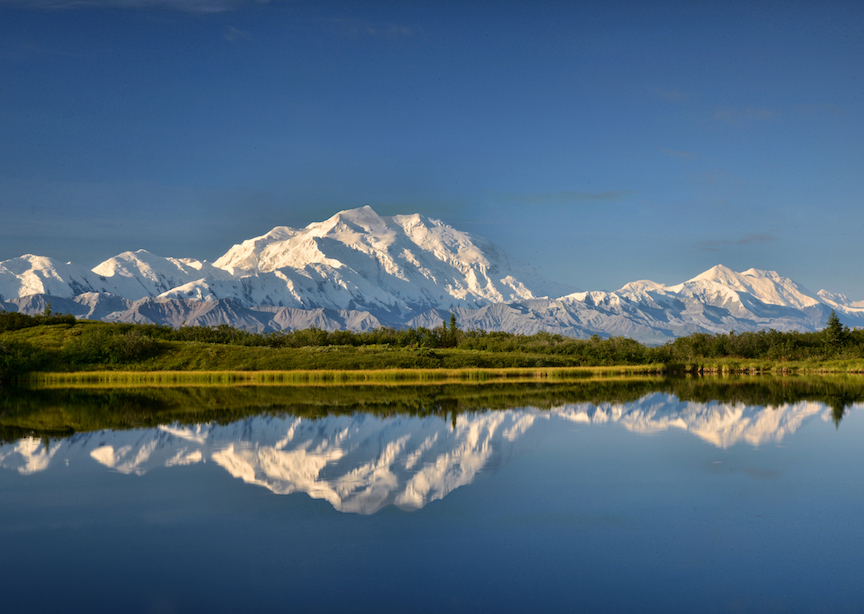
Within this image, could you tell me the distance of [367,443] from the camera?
92.7 feet

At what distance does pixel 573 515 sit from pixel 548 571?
12.9ft

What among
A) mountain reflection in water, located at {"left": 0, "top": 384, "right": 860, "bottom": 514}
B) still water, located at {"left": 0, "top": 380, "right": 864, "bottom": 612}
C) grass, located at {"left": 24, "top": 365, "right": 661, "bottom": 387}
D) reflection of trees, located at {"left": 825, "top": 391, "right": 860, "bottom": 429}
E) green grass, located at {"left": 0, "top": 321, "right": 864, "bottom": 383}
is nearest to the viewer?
still water, located at {"left": 0, "top": 380, "right": 864, "bottom": 612}

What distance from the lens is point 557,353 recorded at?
9888 centimetres

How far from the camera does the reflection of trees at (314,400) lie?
37534 millimetres

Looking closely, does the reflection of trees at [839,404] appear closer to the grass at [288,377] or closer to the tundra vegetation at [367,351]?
the grass at [288,377]

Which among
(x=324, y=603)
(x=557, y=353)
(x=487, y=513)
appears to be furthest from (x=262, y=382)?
(x=324, y=603)

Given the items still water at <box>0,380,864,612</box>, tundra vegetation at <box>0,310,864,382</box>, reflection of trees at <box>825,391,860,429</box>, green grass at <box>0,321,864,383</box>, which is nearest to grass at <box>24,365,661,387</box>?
green grass at <box>0,321,864,383</box>

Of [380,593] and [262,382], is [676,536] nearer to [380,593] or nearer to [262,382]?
[380,593]

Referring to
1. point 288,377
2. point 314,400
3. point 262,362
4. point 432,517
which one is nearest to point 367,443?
point 432,517

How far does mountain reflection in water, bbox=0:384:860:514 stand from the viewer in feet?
68.7

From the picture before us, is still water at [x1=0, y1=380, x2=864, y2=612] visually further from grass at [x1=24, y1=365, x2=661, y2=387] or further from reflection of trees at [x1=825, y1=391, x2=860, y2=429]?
grass at [x1=24, y1=365, x2=661, y2=387]

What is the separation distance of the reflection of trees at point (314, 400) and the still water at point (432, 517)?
3368mm

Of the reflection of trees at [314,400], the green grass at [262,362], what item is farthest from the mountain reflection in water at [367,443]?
the green grass at [262,362]

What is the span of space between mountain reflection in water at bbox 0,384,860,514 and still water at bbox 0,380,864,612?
5.9 inches
